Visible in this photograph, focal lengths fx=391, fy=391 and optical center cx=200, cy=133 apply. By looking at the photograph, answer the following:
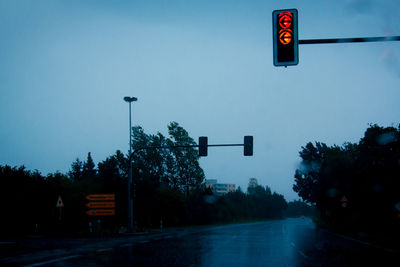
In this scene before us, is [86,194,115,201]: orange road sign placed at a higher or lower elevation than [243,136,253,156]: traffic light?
lower

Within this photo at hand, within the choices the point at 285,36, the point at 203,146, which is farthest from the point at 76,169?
the point at 285,36

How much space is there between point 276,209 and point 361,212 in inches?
4799

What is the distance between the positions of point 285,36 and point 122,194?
3411 cm

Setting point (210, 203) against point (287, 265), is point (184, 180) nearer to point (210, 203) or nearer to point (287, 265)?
point (210, 203)

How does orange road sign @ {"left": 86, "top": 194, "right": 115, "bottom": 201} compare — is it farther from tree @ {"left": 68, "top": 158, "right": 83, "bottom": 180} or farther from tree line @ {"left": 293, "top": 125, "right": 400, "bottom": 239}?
tree @ {"left": 68, "top": 158, "right": 83, "bottom": 180}

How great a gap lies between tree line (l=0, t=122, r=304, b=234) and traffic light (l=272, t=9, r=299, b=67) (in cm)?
2379

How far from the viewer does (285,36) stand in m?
8.28

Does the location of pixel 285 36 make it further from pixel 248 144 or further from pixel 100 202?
pixel 100 202

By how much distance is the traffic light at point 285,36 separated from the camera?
823 centimetres

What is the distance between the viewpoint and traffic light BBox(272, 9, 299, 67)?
8.23 metres

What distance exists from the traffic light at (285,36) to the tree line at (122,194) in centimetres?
2379

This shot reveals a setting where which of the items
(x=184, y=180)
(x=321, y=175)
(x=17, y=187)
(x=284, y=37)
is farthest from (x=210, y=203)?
(x=284, y=37)

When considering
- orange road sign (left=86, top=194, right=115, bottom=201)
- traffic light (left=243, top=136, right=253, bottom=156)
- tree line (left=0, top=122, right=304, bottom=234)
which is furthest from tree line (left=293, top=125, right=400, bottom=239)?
orange road sign (left=86, top=194, right=115, bottom=201)

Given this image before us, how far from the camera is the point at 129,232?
29859 millimetres
